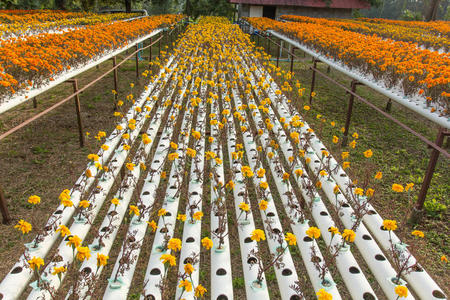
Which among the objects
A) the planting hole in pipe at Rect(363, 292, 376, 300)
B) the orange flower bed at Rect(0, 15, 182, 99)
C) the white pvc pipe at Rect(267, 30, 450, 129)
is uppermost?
the orange flower bed at Rect(0, 15, 182, 99)

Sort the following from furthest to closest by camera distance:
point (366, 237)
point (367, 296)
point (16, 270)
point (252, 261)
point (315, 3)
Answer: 1. point (315, 3)
2. point (366, 237)
3. point (252, 261)
4. point (16, 270)
5. point (367, 296)

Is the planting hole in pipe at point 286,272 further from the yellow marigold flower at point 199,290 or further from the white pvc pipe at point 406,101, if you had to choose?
the white pvc pipe at point 406,101

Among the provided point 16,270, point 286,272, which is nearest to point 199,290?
point 286,272

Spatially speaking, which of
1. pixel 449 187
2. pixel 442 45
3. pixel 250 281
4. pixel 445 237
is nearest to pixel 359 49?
pixel 449 187

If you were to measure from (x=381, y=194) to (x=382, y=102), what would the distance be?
7.18m

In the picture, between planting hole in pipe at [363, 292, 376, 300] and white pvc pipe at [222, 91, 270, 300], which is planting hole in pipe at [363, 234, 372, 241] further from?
white pvc pipe at [222, 91, 270, 300]

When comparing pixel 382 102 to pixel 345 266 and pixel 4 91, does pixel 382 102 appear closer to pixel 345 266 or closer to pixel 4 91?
pixel 345 266

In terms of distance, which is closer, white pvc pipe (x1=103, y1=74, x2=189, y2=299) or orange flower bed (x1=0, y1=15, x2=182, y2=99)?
white pvc pipe (x1=103, y1=74, x2=189, y2=299)

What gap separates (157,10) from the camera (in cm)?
6788

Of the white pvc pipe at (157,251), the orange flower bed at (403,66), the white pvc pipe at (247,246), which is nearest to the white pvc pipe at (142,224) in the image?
the white pvc pipe at (157,251)

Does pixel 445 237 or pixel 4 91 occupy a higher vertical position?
pixel 4 91

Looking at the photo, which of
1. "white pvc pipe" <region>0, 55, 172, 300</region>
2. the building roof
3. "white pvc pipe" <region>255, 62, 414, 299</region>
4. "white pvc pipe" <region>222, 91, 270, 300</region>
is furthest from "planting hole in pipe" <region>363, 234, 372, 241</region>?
the building roof

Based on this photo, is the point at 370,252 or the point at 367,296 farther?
the point at 370,252

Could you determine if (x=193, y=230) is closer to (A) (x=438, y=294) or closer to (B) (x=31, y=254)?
(B) (x=31, y=254)
